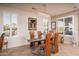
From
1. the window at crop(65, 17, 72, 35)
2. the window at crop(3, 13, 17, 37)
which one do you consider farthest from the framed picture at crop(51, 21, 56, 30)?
the window at crop(3, 13, 17, 37)

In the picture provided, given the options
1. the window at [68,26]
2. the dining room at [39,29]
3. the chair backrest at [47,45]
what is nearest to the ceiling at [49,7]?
the dining room at [39,29]

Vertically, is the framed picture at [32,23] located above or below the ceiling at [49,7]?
below

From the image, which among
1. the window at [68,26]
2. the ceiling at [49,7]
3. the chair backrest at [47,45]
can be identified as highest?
the ceiling at [49,7]

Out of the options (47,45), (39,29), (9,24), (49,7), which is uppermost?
(49,7)

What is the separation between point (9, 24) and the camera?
2479 millimetres

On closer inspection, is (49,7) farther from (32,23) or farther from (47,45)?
(47,45)

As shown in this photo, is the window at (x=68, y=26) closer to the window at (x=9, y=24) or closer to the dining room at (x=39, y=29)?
the dining room at (x=39, y=29)

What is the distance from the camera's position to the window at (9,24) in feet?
8.02

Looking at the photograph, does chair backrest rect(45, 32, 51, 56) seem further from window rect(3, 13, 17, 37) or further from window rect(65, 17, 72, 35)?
window rect(3, 13, 17, 37)

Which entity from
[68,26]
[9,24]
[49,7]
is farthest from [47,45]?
[9,24]

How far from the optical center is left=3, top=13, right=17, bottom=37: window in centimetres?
244

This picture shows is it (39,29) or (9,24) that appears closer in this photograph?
(9,24)

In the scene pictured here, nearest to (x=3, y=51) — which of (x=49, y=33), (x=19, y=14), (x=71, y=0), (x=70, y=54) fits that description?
(x=19, y=14)

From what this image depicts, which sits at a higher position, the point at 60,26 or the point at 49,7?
the point at 49,7
